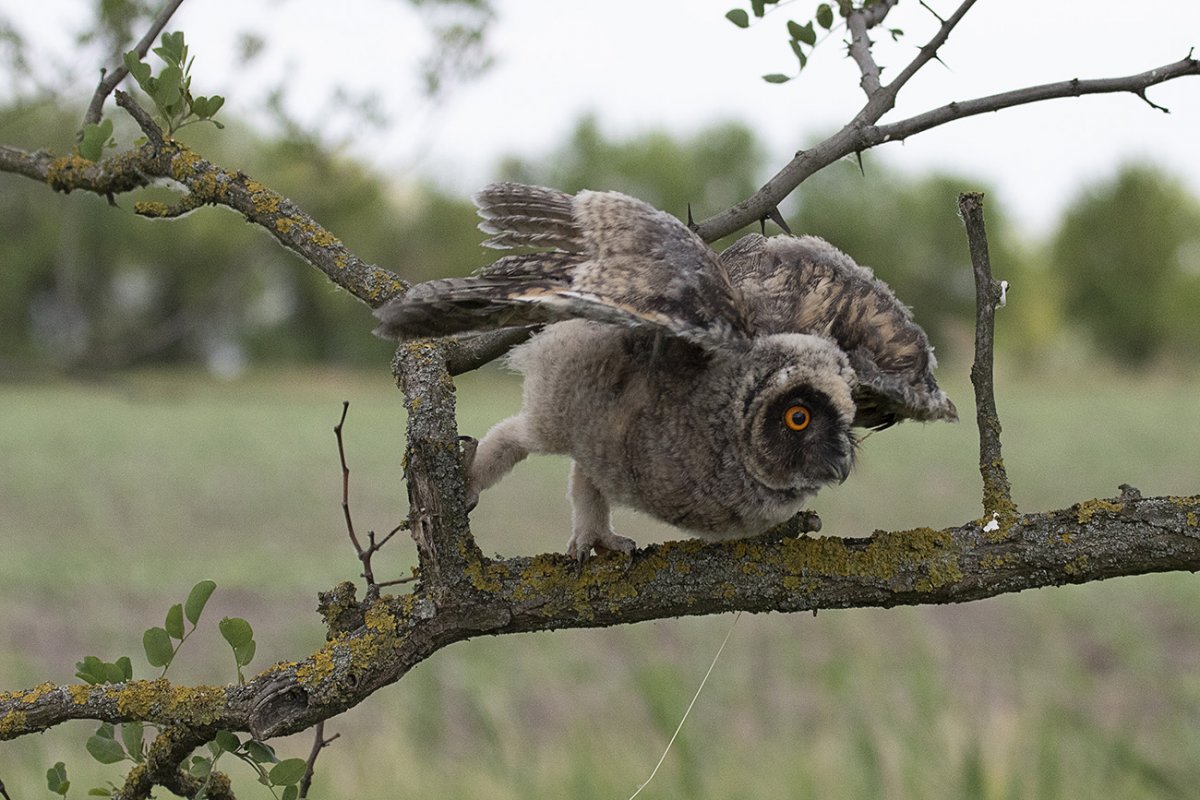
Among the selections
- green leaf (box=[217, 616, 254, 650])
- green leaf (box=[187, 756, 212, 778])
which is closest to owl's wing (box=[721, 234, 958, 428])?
green leaf (box=[217, 616, 254, 650])

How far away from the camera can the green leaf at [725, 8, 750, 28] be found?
2158 mm

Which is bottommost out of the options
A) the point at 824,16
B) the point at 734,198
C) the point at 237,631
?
the point at 237,631

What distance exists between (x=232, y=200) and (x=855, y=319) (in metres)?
1.11

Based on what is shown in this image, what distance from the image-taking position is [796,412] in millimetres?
1722

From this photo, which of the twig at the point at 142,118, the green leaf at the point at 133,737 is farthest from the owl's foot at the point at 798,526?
the twig at the point at 142,118

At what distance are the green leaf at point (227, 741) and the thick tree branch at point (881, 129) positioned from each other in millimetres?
1092

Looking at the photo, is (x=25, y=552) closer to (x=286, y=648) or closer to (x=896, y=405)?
(x=286, y=648)

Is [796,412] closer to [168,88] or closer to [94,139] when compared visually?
[168,88]

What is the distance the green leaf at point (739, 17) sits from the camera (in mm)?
2158

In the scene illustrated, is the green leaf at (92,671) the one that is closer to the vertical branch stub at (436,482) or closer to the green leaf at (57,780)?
the green leaf at (57,780)

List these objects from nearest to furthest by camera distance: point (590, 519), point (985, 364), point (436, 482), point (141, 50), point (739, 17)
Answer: point (436, 482)
point (985, 364)
point (590, 519)
point (739, 17)
point (141, 50)

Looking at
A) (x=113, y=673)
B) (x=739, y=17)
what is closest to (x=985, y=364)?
(x=739, y=17)

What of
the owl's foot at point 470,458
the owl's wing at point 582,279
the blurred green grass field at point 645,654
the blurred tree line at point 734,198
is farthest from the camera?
the blurred tree line at point 734,198

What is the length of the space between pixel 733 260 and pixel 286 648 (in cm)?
607
